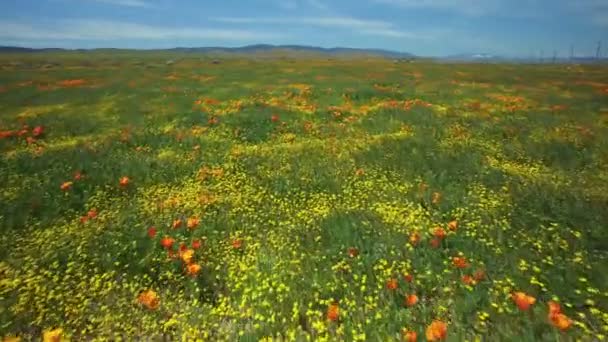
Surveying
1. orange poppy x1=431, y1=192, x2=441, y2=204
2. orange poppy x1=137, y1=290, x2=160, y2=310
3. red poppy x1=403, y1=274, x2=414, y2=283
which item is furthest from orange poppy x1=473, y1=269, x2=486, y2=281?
orange poppy x1=137, y1=290, x2=160, y2=310

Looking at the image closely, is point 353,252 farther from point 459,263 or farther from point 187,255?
point 187,255

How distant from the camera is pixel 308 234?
7660mm

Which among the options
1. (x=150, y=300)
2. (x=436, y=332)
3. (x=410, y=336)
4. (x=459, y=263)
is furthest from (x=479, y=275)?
(x=150, y=300)

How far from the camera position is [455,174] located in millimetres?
10734

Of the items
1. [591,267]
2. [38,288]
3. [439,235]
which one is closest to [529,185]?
[591,267]

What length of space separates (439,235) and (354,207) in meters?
2.61

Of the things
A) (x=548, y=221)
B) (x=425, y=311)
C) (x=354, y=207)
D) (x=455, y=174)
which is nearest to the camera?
(x=425, y=311)

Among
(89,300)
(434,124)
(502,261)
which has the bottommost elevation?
(89,300)

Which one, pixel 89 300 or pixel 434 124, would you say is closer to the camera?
pixel 89 300

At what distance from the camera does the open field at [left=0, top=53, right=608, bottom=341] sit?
5.23 meters

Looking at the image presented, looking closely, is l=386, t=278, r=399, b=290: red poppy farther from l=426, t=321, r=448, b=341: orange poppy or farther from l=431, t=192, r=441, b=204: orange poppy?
l=431, t=192, r=441, b=204: orange poppy

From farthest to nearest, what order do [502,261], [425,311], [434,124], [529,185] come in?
[434,124] < [529,185] < [502,261] < [425,311]

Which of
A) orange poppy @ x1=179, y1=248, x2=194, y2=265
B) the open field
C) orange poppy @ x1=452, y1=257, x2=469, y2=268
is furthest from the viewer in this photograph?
orange poppy @ x1=179, y1=248, x2=194, y2=265

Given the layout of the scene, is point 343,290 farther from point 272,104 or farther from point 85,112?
point 85,112
